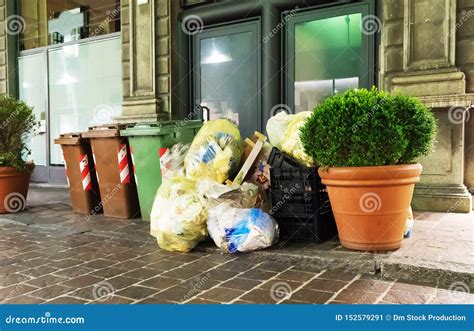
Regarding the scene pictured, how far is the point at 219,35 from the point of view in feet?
26.1

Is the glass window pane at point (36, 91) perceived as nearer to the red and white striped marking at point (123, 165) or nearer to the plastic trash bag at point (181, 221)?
the red and white striped marking at point (123, 165)

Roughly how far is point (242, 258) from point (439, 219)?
2.47 m

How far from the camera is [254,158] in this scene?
16.3ft

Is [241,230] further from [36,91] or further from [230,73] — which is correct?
[36,91]

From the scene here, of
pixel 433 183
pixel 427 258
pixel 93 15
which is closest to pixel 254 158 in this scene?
pixel 427 258

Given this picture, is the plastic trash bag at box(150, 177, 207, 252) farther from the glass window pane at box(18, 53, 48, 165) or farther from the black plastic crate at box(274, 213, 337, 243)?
the glass window pane at box(18, 53, 48, 165)

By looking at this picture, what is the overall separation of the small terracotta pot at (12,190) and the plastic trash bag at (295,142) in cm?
452

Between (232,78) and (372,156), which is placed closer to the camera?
(372,156)

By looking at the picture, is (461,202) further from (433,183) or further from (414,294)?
(414,294)

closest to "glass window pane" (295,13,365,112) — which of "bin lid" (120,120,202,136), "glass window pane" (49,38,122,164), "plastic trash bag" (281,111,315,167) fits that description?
"bin lid" (120,120,202,136)

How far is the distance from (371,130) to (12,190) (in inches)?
222

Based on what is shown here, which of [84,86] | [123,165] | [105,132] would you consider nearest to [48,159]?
[84,86]

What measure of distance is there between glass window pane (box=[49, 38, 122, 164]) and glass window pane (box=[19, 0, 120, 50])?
31 centimetres

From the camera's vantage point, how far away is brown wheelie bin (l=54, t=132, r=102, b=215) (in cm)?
662
